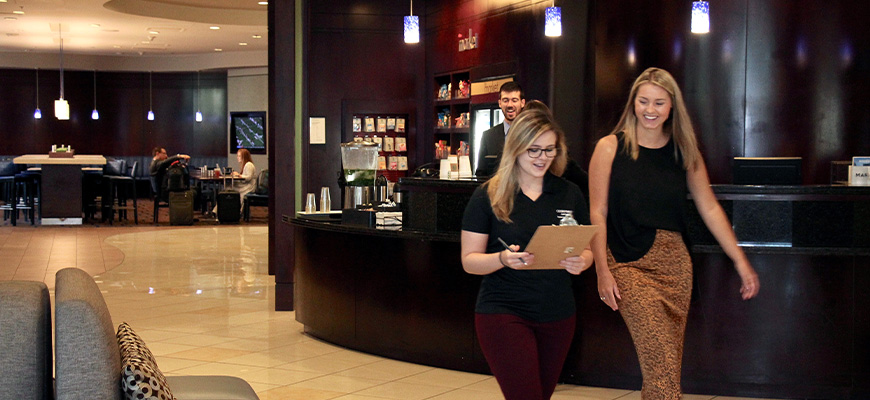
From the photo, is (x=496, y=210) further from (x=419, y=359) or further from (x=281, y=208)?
(x=281, y=208)

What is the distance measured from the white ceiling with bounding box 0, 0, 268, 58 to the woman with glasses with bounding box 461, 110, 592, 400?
11621 millimetres

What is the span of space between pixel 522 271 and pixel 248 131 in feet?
64.2

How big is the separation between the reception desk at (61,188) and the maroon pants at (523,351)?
14.0 meters

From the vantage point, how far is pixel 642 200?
3232mm

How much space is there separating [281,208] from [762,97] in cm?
425

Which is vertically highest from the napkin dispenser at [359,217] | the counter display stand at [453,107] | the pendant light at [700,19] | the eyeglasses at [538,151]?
the pendant light at [700,19]

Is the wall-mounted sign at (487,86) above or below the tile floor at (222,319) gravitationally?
above

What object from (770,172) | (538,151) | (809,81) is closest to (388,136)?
(809,81)

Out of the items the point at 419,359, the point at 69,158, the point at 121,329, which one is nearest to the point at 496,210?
the point at 121,329

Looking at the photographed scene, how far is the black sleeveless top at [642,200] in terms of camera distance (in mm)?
3211

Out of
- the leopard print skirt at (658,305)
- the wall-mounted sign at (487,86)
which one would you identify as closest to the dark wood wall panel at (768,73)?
the wall-mounted sign at (487,86)

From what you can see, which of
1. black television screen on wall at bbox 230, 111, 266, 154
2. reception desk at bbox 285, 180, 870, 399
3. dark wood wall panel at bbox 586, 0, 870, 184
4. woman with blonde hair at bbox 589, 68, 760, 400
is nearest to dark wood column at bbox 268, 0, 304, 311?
→ dark wood wall panel at bbox 586, 0, 870, 184

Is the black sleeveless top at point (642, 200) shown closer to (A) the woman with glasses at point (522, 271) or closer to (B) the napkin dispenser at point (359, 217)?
(A) the woman with glasses at point (522, 271)

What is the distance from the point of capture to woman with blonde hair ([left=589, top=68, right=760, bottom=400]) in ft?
10.3
